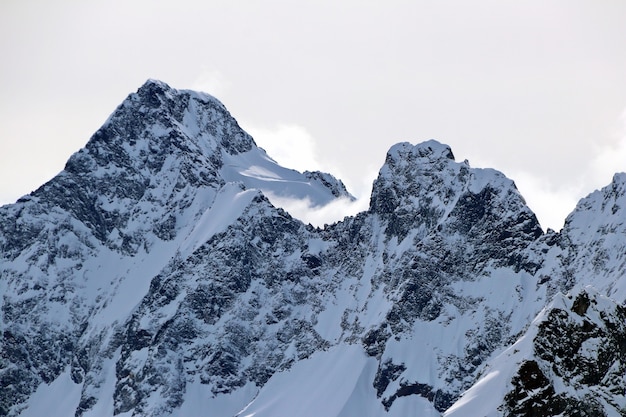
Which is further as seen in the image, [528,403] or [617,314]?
[617,314]

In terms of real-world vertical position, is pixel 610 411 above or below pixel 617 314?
below

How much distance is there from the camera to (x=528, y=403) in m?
85.1

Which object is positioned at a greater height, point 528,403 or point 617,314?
point 617,314

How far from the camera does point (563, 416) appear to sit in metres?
85.6

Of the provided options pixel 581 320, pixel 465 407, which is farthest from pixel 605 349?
pixel 465 407

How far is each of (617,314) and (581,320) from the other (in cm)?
284

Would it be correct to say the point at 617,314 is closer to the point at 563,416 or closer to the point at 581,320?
the point at 581,320

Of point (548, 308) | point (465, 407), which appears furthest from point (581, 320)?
point (465, 407)

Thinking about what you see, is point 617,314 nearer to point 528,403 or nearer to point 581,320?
point 581,320

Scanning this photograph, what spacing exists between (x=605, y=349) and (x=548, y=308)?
3924 mm

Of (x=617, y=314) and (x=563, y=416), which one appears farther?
(x=617, y=314)

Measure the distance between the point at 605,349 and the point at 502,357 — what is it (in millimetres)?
5811

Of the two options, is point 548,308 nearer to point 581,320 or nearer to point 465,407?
point 581,320

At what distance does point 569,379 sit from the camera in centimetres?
8688
